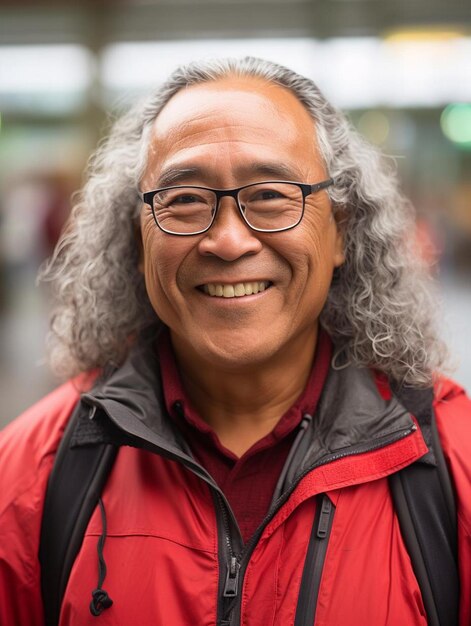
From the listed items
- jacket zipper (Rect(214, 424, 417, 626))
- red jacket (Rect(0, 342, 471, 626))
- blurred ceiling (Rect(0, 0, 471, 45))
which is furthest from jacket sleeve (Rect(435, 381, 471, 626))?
blurred ceiling (Rect(0, 0, 471, 45))

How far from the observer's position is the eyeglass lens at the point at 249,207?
1.54m

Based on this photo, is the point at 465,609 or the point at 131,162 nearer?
the point at 465,609

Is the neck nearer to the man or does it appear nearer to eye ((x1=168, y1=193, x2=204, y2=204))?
the man

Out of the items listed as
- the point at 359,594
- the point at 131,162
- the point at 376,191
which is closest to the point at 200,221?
the point at 131,162

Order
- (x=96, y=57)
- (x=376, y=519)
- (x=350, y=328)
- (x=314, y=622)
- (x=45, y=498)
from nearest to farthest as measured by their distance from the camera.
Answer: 1. (x=314, y=622)
2. (x=376, y=519)
3. (x=45, y=498)
4. (x=350, y=328)
5. (x=96, y=57)

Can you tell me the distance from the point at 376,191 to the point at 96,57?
8.39m

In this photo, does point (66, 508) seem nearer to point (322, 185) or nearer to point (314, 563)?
point (314, 563)

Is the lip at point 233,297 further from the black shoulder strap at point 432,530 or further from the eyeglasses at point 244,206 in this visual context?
the black shoulder strap at point 432,530

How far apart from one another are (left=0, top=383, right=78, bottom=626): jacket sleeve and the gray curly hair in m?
0.36

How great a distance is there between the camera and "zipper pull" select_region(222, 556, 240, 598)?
1.41 m

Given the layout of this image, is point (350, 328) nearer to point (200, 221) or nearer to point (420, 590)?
point (200, 221)

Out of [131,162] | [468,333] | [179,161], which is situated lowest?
[179,161]

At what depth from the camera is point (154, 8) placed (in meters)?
8.58

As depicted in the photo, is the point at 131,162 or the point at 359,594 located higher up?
the point at 131,162
